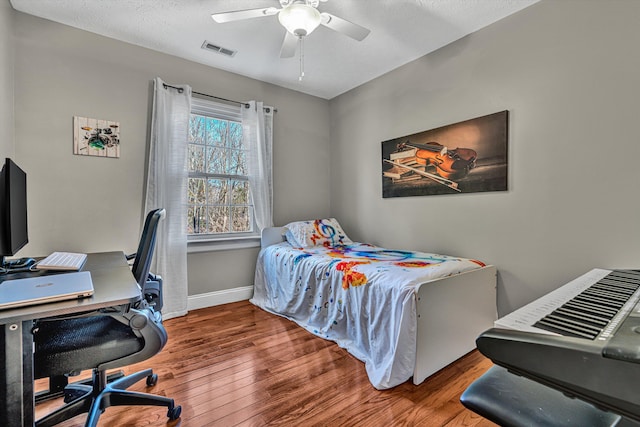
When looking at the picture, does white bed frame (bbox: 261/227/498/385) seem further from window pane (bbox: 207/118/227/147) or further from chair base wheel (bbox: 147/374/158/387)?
window pane (bbox: 207/118/227/147)

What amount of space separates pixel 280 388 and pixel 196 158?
2.35 meters

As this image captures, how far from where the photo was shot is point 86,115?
2451 mm

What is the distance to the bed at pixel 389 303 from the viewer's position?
172cm

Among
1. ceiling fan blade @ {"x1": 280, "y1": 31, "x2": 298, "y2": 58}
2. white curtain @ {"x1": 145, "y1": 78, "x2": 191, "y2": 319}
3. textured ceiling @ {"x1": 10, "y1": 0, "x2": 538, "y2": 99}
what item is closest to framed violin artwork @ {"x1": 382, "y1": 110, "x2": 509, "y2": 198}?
textured ceiling @ {"x1": 10, "y1": 0, "x2": 538, "y2": 99}

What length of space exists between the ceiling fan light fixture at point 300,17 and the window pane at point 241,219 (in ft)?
6.58

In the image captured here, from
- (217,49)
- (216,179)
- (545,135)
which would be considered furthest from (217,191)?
(545,135)

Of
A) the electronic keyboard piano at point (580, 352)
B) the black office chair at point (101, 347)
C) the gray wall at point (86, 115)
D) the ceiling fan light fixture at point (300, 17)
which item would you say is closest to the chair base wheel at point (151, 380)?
the black office chair at point (101, 347)

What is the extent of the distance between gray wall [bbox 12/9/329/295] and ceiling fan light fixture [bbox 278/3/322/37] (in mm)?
1596

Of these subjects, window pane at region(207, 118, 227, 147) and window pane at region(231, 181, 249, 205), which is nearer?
window pane at region(207, 118, 227, 147)

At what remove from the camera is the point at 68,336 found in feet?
3.91

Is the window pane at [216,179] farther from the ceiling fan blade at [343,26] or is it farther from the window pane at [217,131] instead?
the ceiling fan blade at [343,26]

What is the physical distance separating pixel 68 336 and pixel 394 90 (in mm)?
3196

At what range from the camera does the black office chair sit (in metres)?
1.10

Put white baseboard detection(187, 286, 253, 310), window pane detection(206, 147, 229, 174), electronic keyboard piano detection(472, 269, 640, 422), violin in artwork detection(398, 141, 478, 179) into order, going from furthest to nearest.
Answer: window pane detection(206, 147, 229, 174) → white baseboard detection(187, 286, 253, 310) → violin in artwork detection(398, 141, 478, 179) → electronic keyboard piano detection(472, 269, 640, 422)
